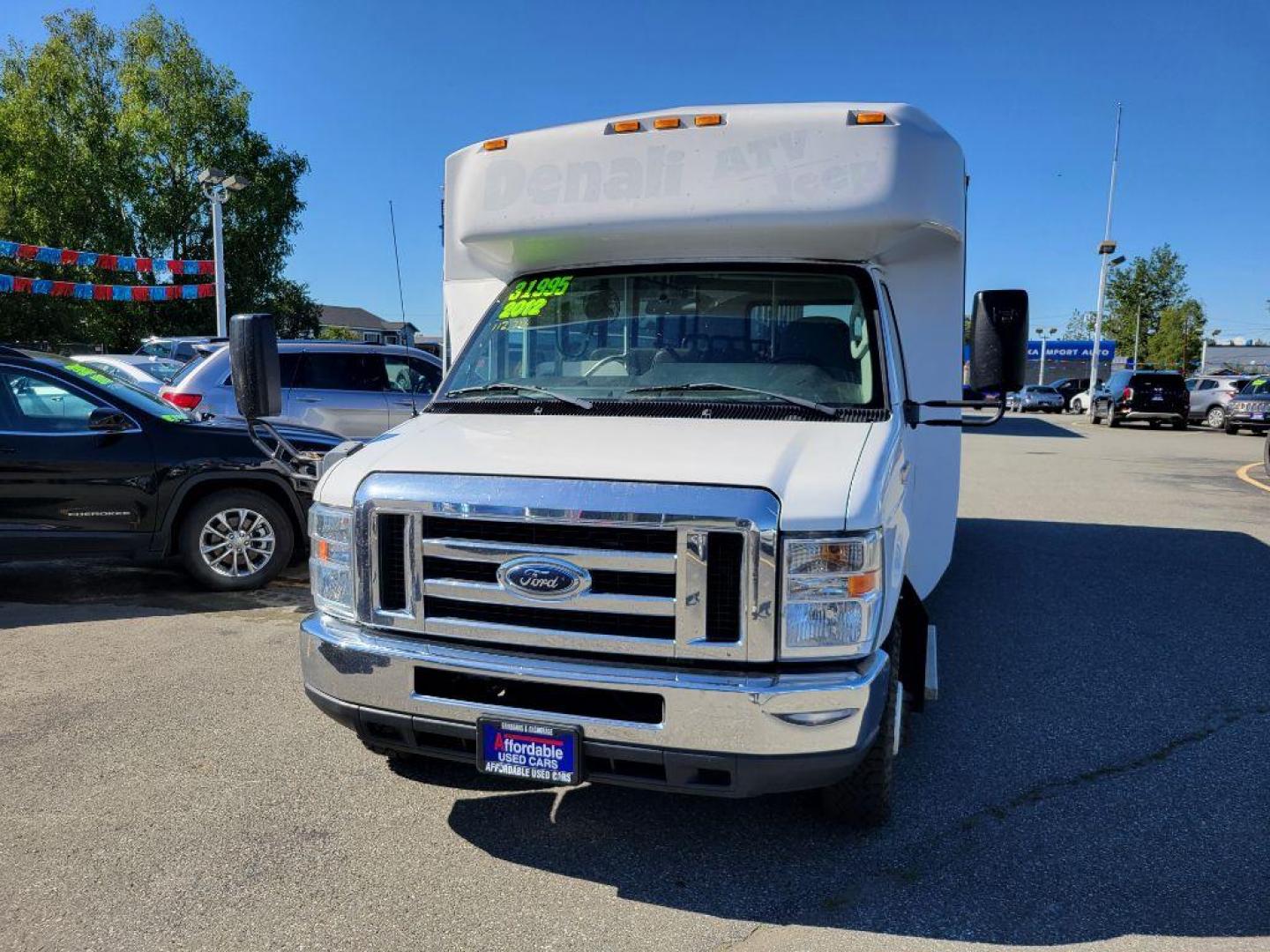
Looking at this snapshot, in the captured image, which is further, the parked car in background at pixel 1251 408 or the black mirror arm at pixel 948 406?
the parked car in background at pixel 1251 408

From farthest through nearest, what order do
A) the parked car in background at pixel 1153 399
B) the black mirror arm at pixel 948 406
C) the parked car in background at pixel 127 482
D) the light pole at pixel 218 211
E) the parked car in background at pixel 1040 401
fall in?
the parked car in background at pixel 1040 401 < the parked car in background at pixel 1153 399 < the light pole at pixel 218 211 < the parked car in background at pixel 127 482 < the black mirror arm at pixel 948 406

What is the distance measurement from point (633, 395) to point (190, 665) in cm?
313

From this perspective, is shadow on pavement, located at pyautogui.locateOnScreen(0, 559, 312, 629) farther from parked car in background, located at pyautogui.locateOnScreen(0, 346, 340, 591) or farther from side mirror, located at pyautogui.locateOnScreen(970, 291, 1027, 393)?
side mirror, located at pyautogui.locateOnScreen(970, 291, 1027, 393)

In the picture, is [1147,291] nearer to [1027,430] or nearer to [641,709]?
[1027,430]

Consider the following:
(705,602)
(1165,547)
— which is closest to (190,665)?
(705,602)

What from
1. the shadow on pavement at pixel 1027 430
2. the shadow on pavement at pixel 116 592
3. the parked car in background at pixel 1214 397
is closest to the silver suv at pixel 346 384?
the shadow on pavement at pixel 116 592

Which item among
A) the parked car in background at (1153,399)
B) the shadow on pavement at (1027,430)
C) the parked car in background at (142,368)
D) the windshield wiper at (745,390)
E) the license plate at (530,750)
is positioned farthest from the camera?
the parked car in background at (1153,399)

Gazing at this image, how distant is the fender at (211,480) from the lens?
6.49 metres

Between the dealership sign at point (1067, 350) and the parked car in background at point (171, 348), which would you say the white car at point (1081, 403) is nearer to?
the dealership sign at point (1067, 350)

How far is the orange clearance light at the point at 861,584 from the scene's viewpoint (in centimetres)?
276

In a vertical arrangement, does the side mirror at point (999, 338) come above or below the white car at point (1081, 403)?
above

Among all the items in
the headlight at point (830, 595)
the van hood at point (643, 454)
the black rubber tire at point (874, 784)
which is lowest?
the black rubber tire at point (874, 784)

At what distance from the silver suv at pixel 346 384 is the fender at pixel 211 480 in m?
3.55

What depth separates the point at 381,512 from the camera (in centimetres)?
305
